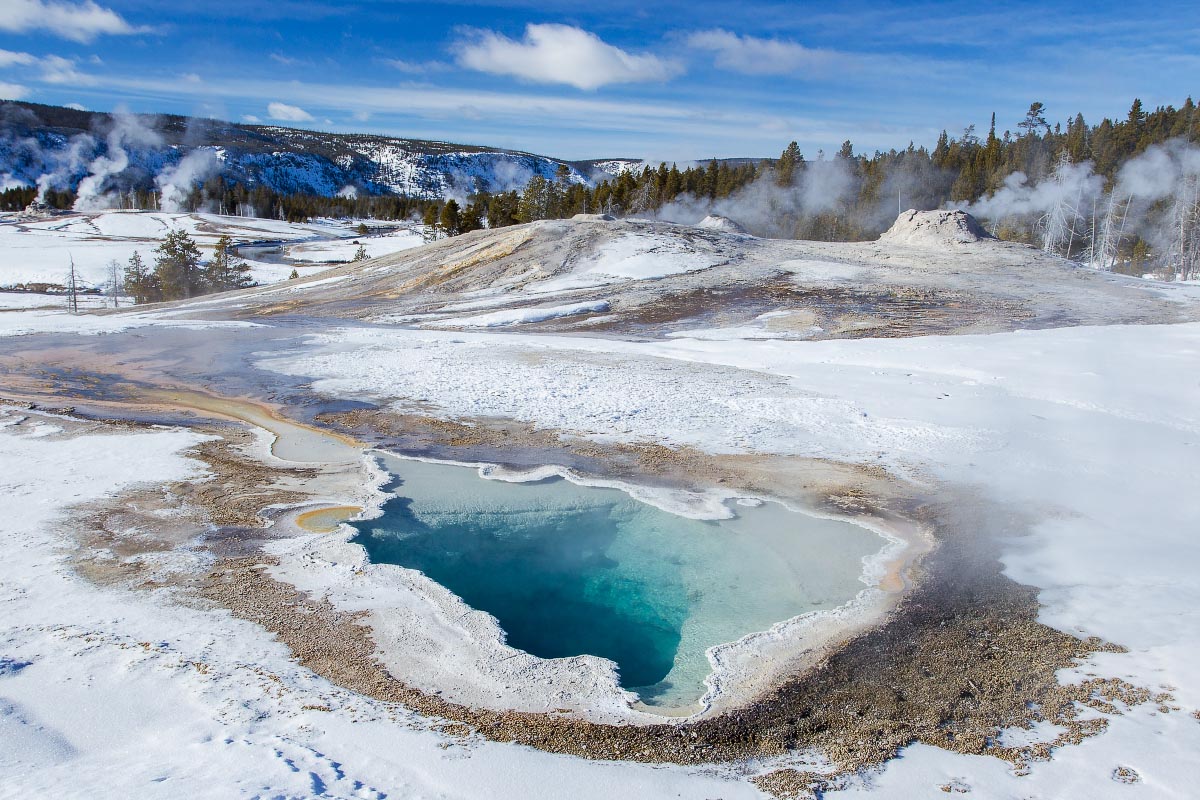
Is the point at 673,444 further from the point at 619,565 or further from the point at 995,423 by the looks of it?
the point at 995,423

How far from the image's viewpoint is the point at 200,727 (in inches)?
150

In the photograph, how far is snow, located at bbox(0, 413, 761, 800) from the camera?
3.43 meters

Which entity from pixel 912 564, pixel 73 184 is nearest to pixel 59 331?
pixel 912 564

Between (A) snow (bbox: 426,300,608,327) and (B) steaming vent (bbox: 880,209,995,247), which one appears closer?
(A) snow (bbox: 426,300,608,327)

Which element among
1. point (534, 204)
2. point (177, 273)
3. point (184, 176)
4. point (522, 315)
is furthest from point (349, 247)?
point (184, 176)

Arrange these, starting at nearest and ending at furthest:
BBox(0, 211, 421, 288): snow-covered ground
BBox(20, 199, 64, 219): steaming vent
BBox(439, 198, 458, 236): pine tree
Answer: BBox(0, 211, 421, 288): snow-covered ground, BBox(439, 198, 458, 236): pine tree, BBox(20, 199, 64, 219): steaming vent

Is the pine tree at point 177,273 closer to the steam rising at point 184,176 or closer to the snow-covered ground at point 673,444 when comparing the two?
the snow-covered ground at point 673,444

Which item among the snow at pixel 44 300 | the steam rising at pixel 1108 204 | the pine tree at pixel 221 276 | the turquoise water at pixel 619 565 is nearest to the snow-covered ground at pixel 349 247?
the pine tree at pixel 221 276

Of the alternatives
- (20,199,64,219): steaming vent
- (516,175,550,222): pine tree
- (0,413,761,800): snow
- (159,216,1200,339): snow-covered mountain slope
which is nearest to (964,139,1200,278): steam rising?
(159,216,1200,339): snow-covered mountain slope

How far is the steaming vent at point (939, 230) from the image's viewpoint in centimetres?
2611

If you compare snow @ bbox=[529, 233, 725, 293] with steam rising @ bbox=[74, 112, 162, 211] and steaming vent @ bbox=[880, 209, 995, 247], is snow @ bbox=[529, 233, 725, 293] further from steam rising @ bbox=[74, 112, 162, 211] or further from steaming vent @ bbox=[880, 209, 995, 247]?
steam rising @ bbox=[74, 112, 162, 211]

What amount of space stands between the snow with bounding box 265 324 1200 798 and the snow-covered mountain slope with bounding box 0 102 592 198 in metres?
87.6

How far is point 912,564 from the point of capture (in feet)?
20.0

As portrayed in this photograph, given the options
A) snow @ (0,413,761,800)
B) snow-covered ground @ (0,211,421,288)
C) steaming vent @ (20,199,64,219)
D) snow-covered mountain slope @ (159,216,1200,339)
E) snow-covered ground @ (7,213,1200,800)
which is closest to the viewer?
snow @ (0,413,761,800)
